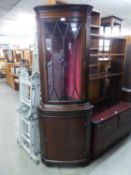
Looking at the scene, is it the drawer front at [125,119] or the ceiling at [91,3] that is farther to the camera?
the ceiling at [91,3]

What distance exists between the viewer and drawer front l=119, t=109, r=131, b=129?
111 inches

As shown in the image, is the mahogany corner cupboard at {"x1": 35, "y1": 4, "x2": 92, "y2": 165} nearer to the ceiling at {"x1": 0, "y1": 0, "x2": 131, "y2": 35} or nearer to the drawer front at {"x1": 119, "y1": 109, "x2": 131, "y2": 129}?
the drawer front at {"x1": 119, "y1": 109, "x2": 131, "y2": 129}

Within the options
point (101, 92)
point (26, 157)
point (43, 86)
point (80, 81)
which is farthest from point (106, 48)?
point (26, 157)

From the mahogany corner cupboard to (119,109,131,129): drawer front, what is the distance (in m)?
0.83

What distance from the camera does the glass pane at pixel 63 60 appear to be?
1981mm

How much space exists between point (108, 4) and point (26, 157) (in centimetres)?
442

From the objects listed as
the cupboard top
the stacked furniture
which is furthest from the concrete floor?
the cupboard top

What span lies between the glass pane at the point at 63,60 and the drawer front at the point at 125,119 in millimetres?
1080

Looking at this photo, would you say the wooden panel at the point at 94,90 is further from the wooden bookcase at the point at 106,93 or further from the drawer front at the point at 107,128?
the drawer front at the point at 107,128

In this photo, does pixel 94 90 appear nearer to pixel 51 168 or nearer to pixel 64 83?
pixel 64 83

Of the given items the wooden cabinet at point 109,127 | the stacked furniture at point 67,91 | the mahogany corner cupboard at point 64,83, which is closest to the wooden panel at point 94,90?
the wooden cabinet at point 109,127

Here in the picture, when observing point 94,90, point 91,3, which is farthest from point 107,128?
point 91,3

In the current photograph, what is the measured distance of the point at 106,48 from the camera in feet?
11.7

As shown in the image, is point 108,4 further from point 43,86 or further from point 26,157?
point 26,157
